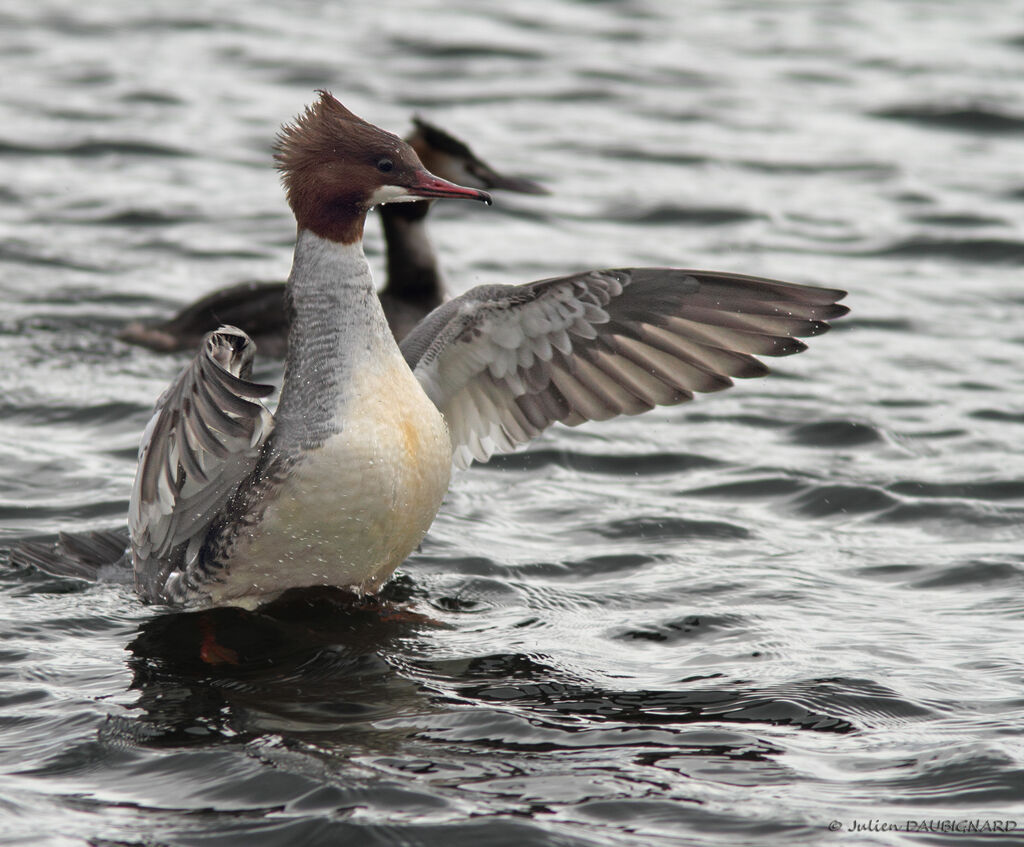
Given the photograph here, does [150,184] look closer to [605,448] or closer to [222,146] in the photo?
[222,146]

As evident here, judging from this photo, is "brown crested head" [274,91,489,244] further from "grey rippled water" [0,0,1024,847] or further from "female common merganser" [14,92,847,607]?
"grey rippled water" [0,0,1024,847]

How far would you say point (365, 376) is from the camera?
5164mm

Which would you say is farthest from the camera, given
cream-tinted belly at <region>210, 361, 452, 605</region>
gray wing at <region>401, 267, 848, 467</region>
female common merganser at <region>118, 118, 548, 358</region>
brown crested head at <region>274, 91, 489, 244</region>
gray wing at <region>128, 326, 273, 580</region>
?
female common merganser at <region>118, 118, 548, 358</region>

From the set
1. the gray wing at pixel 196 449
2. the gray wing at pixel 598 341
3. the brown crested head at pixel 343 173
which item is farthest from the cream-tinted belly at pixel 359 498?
the brown crested head at pixel 343 173

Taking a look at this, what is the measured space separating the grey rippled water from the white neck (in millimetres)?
884

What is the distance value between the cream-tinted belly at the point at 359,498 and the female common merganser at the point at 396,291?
2.74 m

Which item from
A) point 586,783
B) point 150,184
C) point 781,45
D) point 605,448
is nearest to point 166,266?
point 150,184

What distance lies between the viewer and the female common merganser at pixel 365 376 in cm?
509

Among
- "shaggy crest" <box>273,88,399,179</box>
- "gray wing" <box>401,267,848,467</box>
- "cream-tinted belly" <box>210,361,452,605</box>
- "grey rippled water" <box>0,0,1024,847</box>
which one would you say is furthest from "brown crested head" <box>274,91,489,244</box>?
"grey rippled water" <box>0,0,1024,847</box>

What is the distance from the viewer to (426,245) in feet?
28.9

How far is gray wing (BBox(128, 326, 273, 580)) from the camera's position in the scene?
455 cm

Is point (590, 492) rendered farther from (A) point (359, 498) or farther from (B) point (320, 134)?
(B) point (320, 134)

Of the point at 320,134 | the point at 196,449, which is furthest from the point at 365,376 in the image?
the point at 320,134

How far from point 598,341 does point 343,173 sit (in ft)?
3.84
